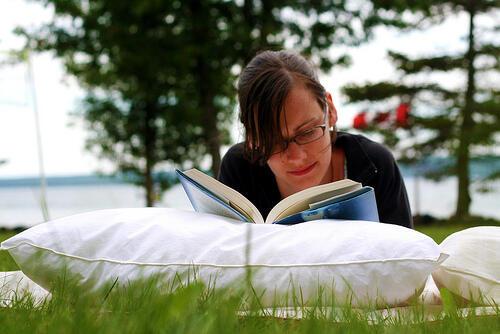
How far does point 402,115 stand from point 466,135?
1440 mm

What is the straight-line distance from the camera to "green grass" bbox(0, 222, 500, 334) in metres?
1.05

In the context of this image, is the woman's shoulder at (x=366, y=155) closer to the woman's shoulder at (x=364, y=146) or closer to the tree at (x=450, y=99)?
the woman's shoulder at (x=364, y=146)

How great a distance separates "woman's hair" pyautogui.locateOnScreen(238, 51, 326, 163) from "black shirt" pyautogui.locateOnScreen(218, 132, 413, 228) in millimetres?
279

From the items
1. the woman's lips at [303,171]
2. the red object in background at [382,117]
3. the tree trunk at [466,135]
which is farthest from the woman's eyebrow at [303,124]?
the red object in background at [382,117]

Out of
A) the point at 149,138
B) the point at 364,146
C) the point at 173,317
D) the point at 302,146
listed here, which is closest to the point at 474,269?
the point at 302,146

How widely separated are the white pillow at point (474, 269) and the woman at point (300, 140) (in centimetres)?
67

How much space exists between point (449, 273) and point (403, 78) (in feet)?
46.1

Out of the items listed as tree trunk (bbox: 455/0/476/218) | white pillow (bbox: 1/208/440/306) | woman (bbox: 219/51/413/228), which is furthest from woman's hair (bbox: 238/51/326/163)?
tree trunk (bbox: 455/0/476/218)

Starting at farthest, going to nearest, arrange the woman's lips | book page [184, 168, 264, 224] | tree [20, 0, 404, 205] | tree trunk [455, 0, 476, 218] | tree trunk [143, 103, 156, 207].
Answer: tree trunk [455, 0, 476, 218], tree trunk [143, 103, 156, 207], tree [20, 0, 404, 205], the woman's lips, book page [184, 168, 264, 224]

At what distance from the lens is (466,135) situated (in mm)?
14055

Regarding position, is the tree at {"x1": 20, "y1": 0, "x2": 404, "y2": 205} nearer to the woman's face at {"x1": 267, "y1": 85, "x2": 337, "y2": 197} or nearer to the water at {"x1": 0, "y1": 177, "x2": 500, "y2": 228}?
the water at {"x1": 0, "y1": 177, "x2": 500, "y2": 228}

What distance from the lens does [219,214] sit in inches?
89.0

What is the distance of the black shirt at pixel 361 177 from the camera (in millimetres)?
2670

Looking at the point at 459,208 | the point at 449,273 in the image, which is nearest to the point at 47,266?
the point at 449,273
